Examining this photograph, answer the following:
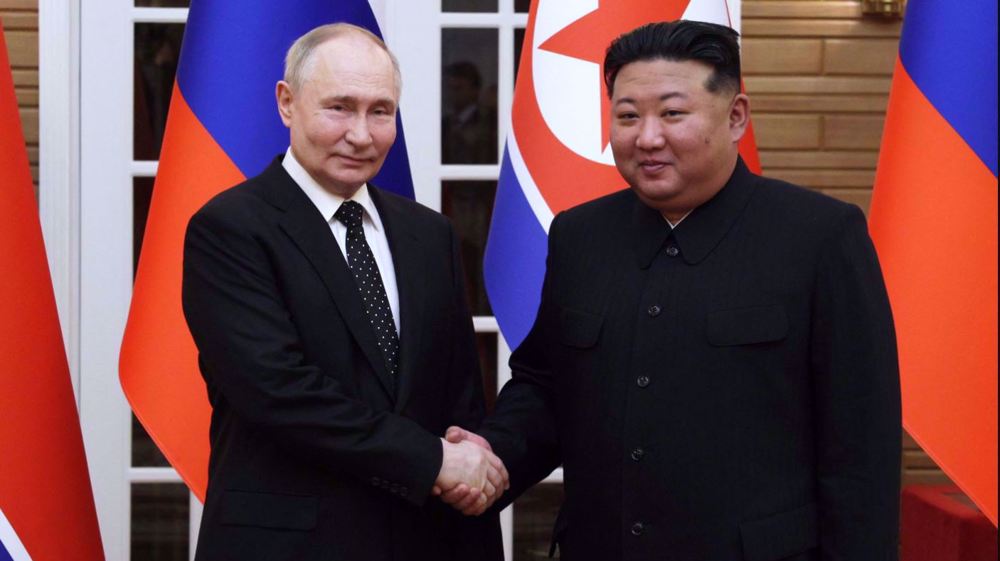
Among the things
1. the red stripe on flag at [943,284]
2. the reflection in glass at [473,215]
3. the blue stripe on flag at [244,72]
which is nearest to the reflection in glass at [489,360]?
the reflection in glass at [473,215]

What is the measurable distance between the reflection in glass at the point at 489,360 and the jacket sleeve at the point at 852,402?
6.76 feet

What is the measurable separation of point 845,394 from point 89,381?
2443 mm

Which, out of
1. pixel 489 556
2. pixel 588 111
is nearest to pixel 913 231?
pixel 588 111

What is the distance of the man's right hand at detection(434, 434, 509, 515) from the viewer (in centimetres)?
211

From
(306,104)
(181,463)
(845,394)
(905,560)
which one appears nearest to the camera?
(845,394)

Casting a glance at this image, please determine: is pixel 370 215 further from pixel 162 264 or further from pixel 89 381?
pixel 89 381

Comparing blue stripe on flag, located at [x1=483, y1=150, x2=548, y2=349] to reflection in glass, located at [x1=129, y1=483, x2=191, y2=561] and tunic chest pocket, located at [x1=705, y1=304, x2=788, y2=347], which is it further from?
reflection in glass, located at [x1=129, y1=483, x2=191, y2=561]

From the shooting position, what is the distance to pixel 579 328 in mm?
2066

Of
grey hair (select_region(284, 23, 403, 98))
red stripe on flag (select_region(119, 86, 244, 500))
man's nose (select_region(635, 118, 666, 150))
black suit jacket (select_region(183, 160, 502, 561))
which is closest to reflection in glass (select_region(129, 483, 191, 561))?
red stripe on flag (select_region(119, 86, 244, 500))

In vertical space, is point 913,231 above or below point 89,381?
above

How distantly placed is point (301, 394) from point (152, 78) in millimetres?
2024

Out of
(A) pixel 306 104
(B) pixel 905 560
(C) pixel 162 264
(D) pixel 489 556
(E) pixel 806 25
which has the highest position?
(E) pixel 806 25

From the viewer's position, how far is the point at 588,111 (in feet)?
9.34

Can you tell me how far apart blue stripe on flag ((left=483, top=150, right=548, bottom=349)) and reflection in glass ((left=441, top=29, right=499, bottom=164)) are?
955 mm
